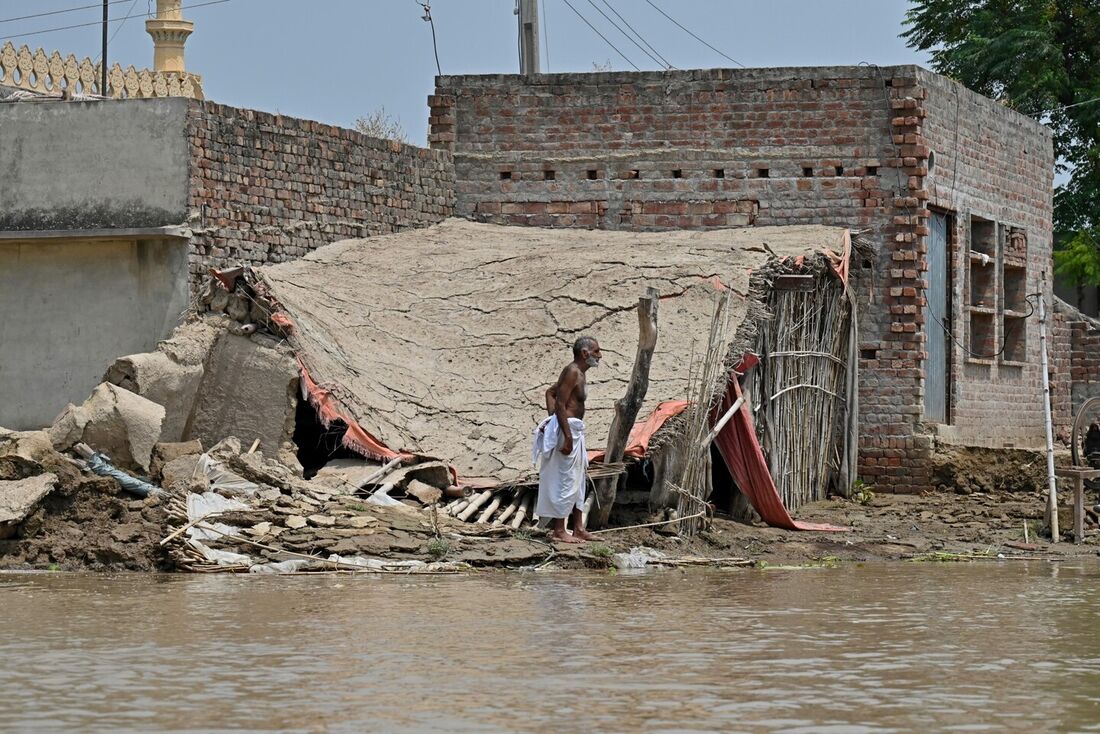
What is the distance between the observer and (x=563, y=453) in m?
11.2

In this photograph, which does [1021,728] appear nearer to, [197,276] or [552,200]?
[197,276]

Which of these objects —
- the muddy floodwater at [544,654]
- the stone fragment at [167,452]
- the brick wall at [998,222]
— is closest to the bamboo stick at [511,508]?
the muddy floodwater at [544,654]

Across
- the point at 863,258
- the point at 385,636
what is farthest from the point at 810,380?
the point at 385,636

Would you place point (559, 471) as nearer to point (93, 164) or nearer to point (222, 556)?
point (222, 556)

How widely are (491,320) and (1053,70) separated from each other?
15.0 meters

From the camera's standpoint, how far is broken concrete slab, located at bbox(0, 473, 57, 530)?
10688 mm

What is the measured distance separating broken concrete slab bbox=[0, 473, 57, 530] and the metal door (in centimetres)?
831

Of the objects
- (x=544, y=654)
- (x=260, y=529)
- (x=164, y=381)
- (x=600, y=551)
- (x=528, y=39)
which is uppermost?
(x=528, y=39)

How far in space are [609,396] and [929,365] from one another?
4.42 m

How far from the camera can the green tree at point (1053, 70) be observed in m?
25.8

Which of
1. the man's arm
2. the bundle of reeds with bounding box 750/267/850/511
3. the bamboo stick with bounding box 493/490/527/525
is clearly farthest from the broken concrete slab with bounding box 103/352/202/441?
the bundle of reeds with bounding box 750/267/850/511

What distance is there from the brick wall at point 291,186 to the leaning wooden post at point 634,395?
3.70m

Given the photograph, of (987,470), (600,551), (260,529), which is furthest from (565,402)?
(987,470)

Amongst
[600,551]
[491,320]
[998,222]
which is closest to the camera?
[600,551]
